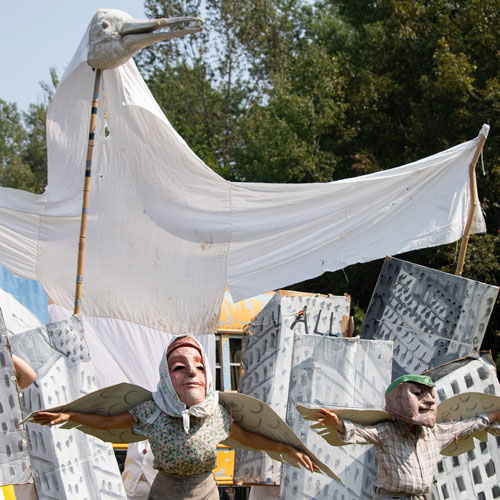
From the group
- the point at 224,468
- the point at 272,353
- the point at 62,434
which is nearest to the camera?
the point at 62,434

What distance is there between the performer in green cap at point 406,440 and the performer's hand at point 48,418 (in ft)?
4.76

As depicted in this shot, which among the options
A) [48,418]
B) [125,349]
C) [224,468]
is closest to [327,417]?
[48,418]

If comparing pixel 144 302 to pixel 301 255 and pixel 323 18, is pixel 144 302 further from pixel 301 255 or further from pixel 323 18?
pixel 323 18

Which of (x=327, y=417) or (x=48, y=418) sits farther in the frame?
(x=327, y=417)

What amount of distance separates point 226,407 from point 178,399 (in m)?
0.32

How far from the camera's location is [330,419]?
13.8ft

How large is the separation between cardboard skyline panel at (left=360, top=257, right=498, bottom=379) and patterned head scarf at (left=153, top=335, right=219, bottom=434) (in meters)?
2.39

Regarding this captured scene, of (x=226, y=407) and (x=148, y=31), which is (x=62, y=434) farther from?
(x=148, y=31)

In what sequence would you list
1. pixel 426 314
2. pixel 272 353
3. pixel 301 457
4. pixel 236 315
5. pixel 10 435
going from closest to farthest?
pixel 301 457 < pixel 10 435 < pixel 272 353 < pixel 426 314 < pixel 236 315

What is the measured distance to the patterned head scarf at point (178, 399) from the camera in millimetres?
3939

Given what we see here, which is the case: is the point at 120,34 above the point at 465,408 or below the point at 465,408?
above

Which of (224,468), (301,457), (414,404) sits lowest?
(301,457)

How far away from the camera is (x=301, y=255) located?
6062mm

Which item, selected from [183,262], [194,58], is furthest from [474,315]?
[194,58]
